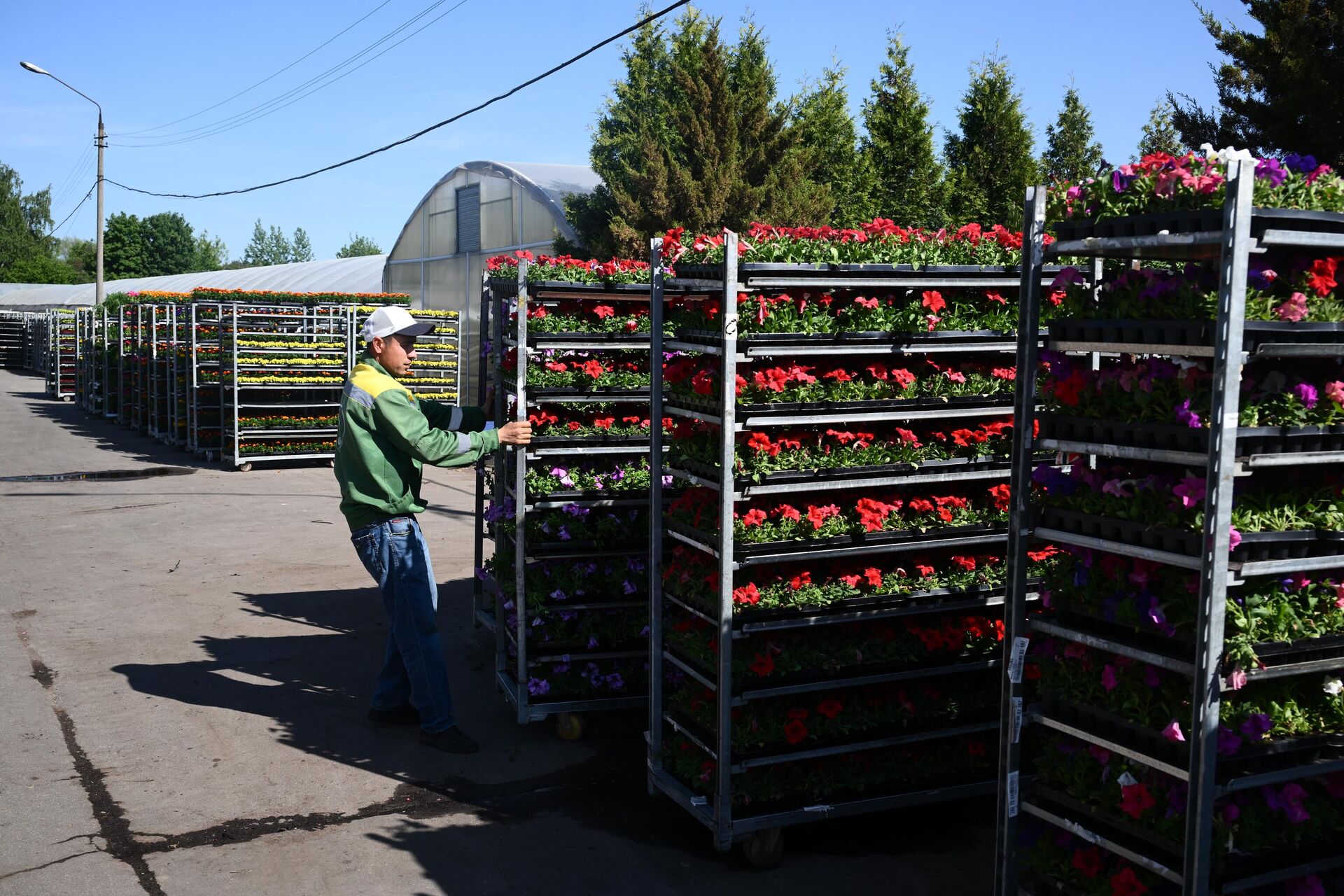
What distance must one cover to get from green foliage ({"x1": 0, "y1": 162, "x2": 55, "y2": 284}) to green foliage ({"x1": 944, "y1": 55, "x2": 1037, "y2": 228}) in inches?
3261

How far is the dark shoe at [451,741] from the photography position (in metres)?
6.10

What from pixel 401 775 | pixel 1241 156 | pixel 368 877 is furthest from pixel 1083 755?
pixel 401 775

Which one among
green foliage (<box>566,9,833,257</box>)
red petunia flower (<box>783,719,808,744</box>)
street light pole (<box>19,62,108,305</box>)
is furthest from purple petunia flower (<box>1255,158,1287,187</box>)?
street light pole (<box>19,62,108,305</box>)

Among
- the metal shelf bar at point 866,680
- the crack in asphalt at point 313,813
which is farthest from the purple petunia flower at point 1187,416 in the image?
the crack in asphalt at point 313,813

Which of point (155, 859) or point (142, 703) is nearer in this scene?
point (155, 859)

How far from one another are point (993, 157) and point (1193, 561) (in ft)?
57.3

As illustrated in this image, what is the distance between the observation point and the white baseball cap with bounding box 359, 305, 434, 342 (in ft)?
20.2

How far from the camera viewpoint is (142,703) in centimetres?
682

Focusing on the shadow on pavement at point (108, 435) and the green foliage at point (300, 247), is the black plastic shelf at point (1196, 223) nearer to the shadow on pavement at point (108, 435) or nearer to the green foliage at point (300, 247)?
the shadow on pavement at point (108, 435)

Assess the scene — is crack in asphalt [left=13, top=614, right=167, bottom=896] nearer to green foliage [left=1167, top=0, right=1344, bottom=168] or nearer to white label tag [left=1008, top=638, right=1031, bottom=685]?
white label tag [left=1008, top=638, right=1031, bottom=685]

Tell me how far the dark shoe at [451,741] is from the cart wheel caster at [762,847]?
1.84m

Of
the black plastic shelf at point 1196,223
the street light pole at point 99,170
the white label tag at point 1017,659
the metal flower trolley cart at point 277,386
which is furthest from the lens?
the street light pole at point 99,170

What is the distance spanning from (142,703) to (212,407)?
537 inches

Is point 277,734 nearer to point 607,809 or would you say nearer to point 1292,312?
point 607,809
